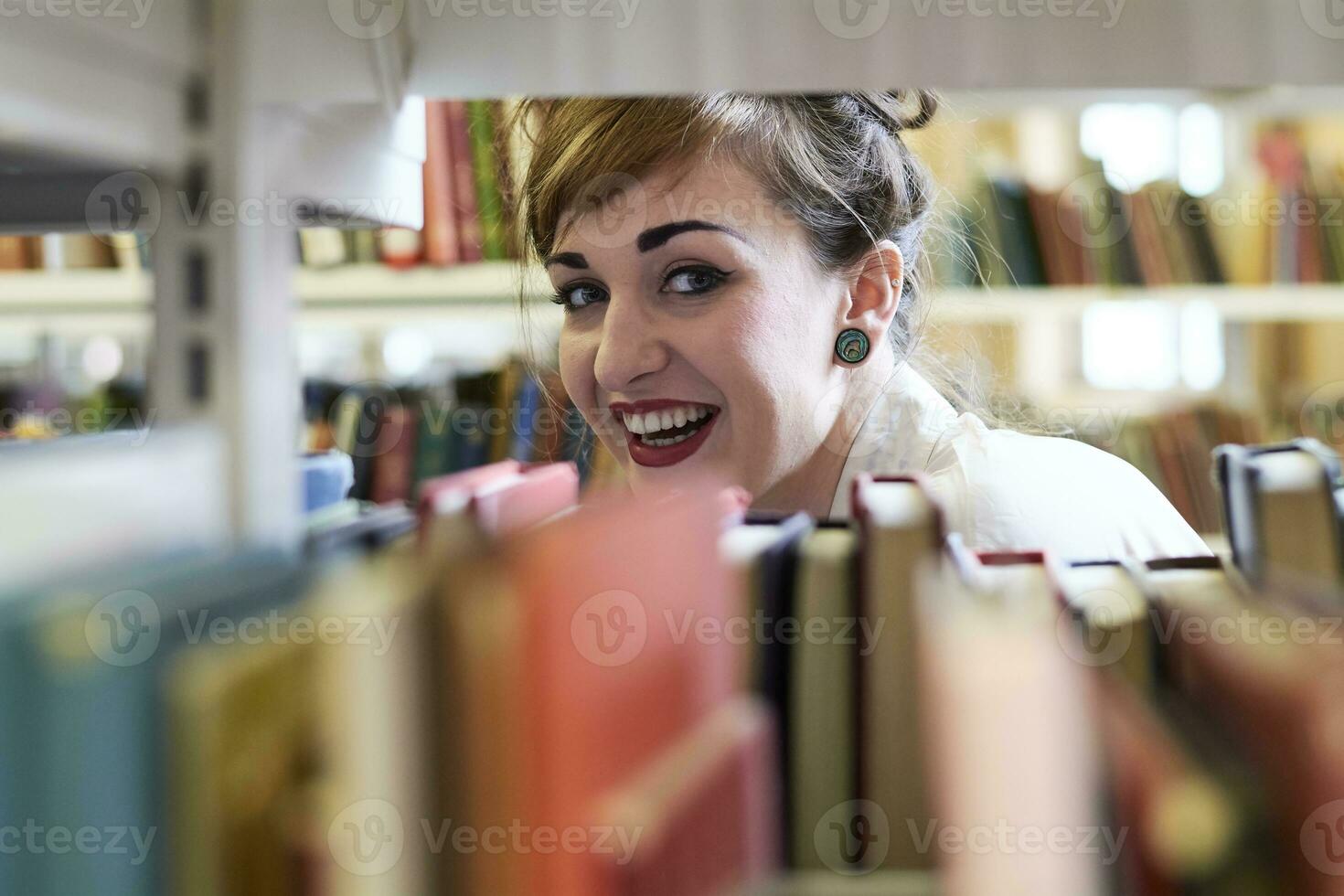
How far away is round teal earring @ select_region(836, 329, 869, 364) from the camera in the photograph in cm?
144

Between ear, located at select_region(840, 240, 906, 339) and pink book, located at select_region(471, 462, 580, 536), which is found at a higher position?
ear, located at select_region(840, 240, 906, 339)

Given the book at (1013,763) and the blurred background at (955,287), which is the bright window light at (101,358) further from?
the book at (1013,763)

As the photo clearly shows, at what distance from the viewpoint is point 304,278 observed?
2.05 meters

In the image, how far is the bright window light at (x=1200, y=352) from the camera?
9.05 feet

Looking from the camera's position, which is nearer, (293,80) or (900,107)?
(293,80)

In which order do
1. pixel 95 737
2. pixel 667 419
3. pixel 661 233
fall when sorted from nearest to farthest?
pixel 95 737 < pixel 661 233 < pixel 667 419

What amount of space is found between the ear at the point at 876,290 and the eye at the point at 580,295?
32 centimetres

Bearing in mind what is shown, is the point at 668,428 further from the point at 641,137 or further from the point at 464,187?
the point at 464,187

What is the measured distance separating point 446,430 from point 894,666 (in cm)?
164

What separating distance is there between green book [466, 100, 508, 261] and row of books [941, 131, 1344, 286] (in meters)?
0.86

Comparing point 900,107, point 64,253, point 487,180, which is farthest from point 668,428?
point 64,253

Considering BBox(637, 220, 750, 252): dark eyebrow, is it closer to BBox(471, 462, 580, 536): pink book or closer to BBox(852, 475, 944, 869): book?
BBox(471, 462, 580, 536): pink book

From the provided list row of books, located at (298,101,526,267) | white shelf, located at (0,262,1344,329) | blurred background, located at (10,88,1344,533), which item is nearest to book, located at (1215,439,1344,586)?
blurred background, located at (10,88,1344,533)

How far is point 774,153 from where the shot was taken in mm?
1345
